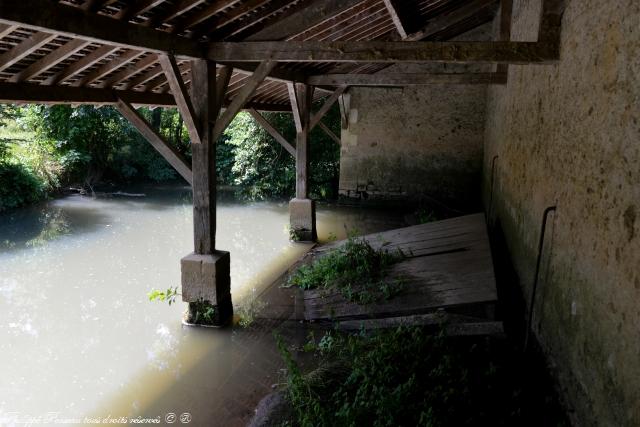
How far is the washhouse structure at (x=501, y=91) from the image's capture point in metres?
2.42

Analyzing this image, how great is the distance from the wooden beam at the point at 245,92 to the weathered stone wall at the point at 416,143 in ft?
21.0

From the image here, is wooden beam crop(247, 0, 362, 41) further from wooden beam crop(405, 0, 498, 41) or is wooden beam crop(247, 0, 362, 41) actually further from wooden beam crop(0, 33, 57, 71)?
wooden beam crop(405, 0, 498, 41)

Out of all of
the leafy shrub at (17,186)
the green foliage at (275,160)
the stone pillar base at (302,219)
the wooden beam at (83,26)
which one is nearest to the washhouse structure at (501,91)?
the wooden beam at (83,26)

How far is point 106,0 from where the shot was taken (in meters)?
3.17

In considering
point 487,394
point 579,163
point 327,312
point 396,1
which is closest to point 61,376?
point 327,312

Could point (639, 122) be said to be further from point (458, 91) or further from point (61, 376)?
point (458, 91)

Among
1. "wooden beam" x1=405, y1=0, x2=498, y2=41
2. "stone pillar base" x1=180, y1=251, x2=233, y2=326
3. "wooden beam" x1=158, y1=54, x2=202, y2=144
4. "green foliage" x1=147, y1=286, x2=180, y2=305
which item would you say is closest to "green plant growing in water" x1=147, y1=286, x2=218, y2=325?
"stone pillar base" x1=180, y1=251, x2=233, y2=326

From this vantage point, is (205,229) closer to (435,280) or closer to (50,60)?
(50,60)

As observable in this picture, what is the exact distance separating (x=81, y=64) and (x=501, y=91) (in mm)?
6155

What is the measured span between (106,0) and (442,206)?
8.93 m

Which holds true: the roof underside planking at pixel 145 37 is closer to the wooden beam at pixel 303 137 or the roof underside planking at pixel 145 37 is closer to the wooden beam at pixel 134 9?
the wooden beam at pixel 134 9

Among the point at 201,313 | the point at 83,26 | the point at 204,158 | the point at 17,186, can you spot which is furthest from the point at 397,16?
the point at 17,186

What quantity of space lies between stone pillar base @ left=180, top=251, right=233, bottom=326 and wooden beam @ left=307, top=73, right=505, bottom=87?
13.0 feet

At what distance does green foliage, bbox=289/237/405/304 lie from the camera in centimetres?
515
